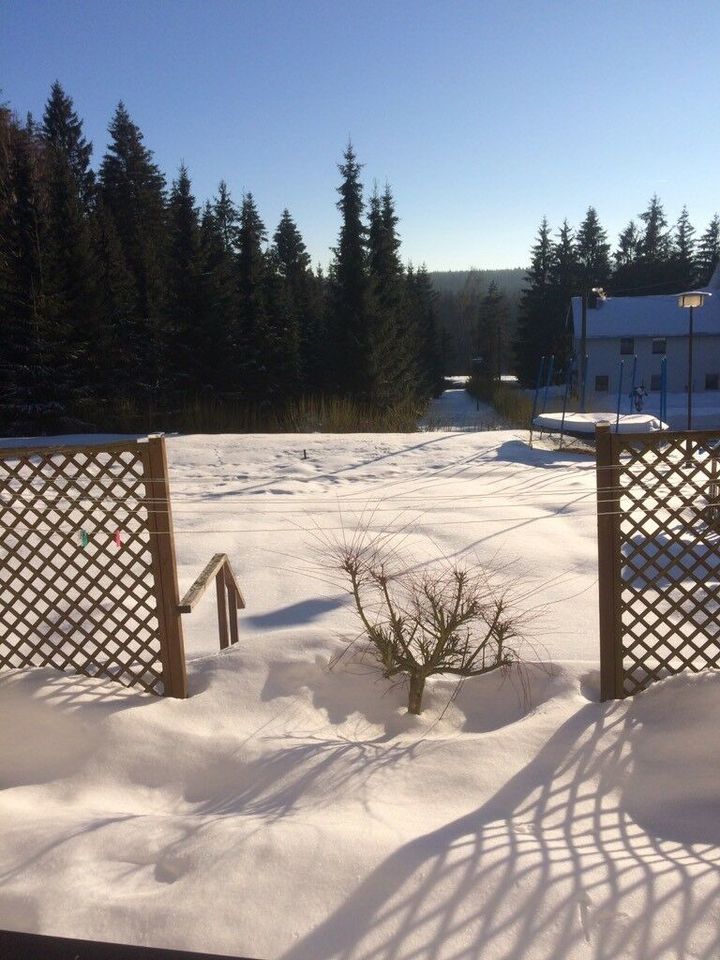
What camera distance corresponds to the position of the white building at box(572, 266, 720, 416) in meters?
31.2

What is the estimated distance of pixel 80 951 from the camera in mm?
2068

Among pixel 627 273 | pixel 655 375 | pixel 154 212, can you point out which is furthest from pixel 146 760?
pixel 627 273

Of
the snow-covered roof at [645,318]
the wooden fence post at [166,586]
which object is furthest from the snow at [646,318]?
the wooden fence post at [166,586]

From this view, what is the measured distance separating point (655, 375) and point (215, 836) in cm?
3257

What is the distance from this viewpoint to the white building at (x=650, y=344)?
102 feet

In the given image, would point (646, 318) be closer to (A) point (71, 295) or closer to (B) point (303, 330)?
(B) point (303, 330)

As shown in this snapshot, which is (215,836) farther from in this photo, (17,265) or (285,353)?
(285,353)

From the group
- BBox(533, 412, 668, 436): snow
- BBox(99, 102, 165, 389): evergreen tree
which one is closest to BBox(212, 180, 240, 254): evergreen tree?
BBox(99, 102, 165, 389): evergreen tree

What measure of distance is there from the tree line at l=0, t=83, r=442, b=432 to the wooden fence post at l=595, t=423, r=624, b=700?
17571 mm

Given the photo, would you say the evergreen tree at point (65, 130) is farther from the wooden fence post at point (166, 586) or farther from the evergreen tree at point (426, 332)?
the wooden fence post at point (166, 586)

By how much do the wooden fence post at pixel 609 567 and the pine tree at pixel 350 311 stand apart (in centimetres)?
2308

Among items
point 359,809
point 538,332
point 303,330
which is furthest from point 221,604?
point 538,332

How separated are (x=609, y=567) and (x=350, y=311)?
23.9 m

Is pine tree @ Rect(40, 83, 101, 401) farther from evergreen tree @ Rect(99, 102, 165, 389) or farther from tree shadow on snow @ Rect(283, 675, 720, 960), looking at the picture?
tree shadow on snow @ Rect(283, 675, 720, 960)
